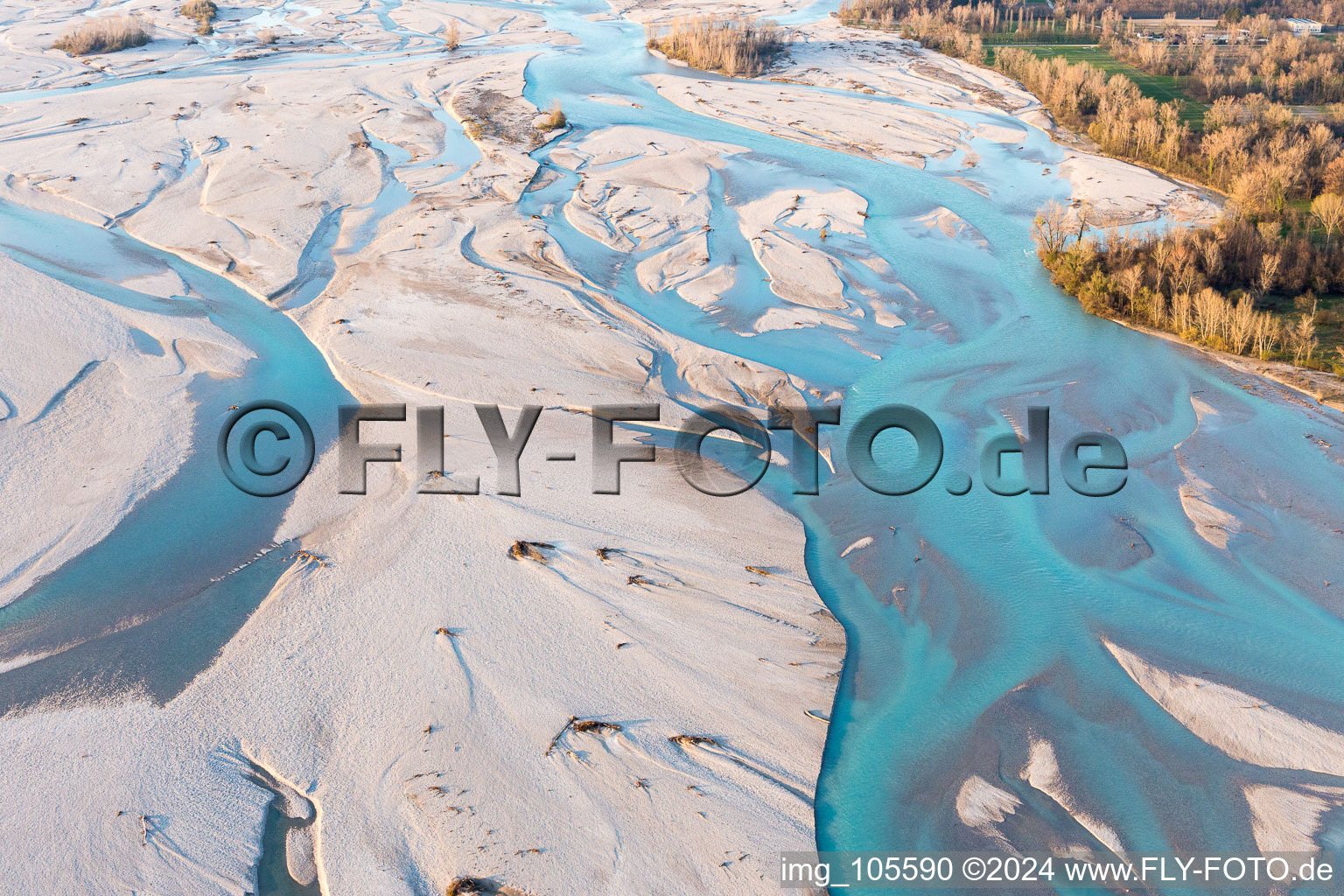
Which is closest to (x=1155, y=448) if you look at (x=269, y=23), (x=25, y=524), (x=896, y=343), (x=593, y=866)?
(x=896, y=343)

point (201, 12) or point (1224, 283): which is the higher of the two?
point (201, 12)

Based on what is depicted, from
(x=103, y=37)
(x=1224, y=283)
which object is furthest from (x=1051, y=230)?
(x=103, y=37)

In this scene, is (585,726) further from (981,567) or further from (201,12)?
(201,12)

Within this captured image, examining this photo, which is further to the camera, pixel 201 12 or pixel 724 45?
pixel 201 12

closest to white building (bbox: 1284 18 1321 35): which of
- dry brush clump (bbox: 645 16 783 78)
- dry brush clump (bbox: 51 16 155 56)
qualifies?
dry brush clump (bbox: 645 16 783 78)

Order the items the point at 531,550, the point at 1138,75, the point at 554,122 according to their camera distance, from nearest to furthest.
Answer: the point at 531,550, the point at 554,122, the point at 1138,75

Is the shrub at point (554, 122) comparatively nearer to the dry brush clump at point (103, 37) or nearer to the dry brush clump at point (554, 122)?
the dry brush clump at point (554, 122)

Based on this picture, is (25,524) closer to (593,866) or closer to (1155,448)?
(593,866)
